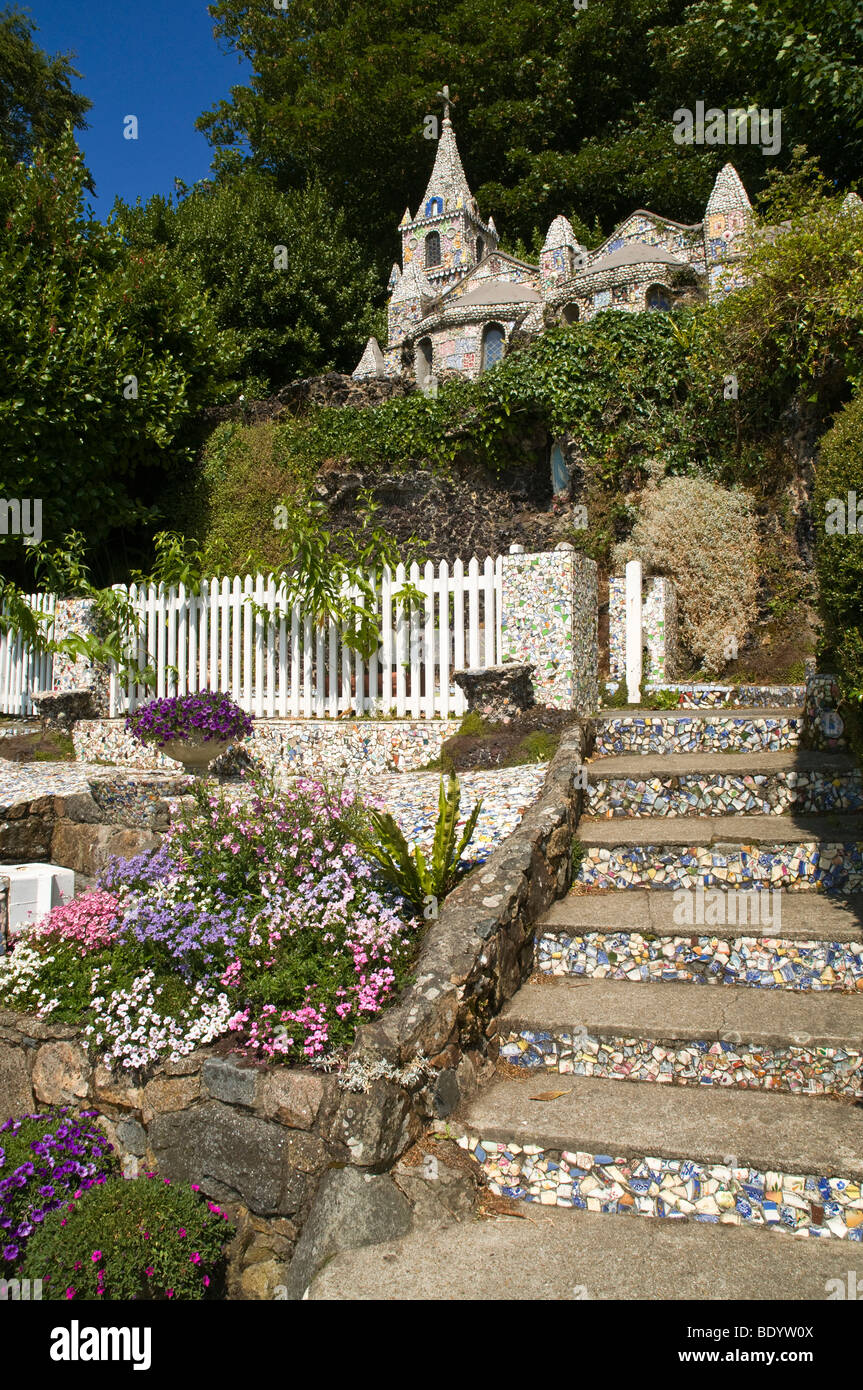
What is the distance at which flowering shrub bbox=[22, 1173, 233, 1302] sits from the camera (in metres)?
2.90

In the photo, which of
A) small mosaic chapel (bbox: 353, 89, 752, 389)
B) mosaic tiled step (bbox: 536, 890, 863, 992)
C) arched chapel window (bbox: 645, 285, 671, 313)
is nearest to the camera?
mosaic tiled step (bbox: 536, 890, 863, 992)

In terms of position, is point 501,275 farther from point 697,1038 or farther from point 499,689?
point 697,1038

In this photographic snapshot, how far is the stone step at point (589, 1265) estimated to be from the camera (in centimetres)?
247

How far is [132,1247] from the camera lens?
2963mm

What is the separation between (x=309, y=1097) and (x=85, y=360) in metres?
11.4

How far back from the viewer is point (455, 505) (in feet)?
42.8

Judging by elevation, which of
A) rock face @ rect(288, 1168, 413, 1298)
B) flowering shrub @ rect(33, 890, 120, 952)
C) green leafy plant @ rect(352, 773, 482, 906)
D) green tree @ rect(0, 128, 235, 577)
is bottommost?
rock face @ rect(288, 1168, 413, 1298)

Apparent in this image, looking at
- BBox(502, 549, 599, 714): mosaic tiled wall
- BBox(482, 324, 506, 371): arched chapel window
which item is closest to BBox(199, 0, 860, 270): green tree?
BBox(482, 324, 506, 371): arched chapel window

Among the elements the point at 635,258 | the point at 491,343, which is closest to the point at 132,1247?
the point at 635,258

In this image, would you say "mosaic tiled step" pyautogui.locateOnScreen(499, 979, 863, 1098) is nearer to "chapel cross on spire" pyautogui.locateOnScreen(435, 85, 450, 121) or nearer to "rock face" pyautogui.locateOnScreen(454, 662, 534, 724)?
"rock face" pyautogui.locateOnScreen(454, 662, 534, 724)

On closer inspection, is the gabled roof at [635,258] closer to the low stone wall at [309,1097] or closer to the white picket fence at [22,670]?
the white picket fence at [22,670]

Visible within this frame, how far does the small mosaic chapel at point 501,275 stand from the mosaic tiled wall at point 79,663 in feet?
25.0

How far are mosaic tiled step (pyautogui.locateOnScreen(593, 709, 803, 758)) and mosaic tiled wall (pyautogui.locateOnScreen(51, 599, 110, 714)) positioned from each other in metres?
6.33
